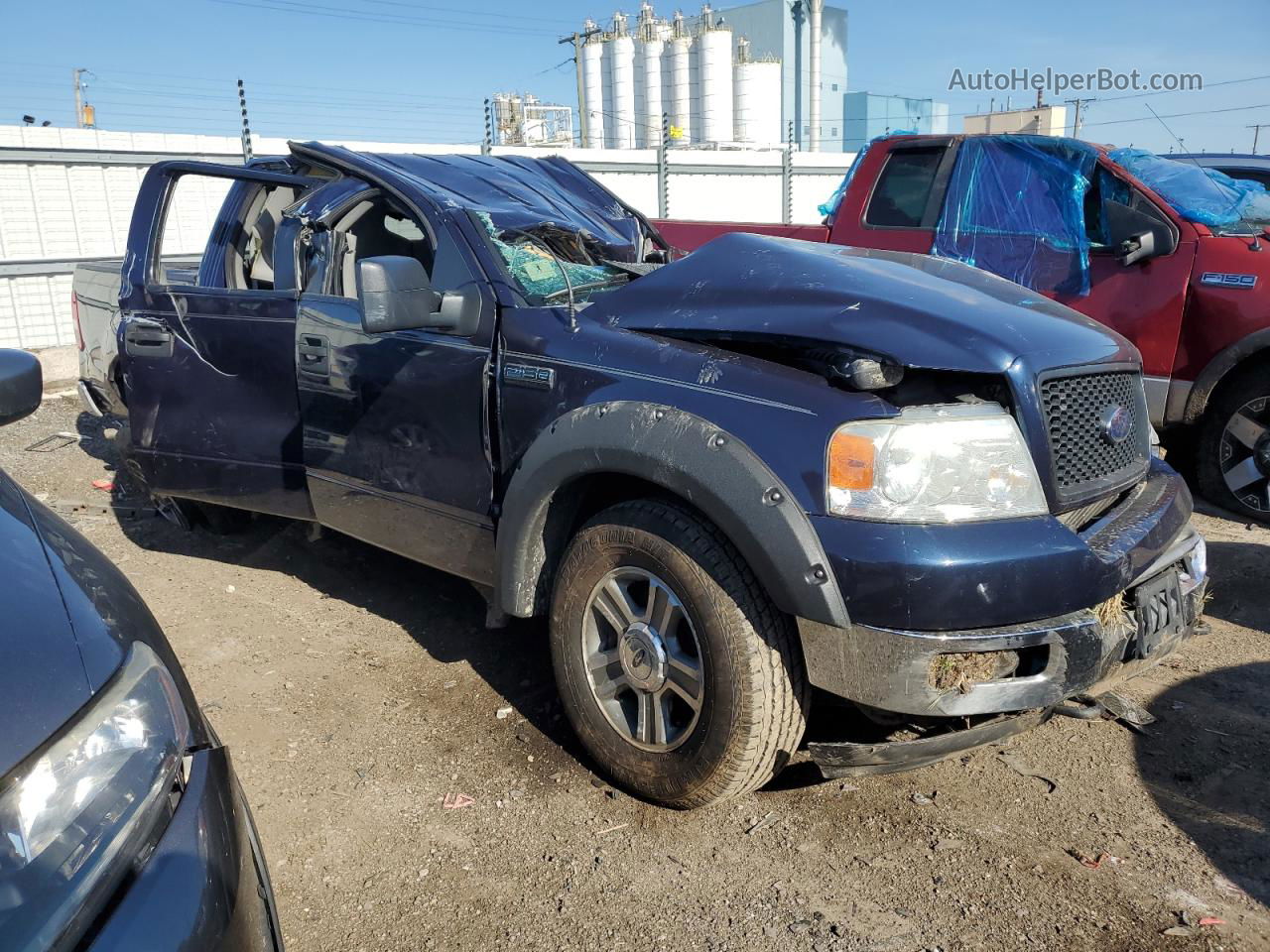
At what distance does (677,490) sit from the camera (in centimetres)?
260

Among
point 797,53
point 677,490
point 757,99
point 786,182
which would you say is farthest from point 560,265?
point 797,53

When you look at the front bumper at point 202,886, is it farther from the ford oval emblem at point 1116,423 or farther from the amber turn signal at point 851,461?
the ford oval emblem at point 1116,423

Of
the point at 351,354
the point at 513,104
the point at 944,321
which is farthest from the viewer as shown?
the point at 513,104

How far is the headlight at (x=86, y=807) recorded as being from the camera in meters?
1.31

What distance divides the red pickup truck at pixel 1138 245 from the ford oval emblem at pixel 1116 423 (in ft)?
9.51

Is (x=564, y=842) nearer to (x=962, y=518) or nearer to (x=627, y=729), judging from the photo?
(x=627, y=729)

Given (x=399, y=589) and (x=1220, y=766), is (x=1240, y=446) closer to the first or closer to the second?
(x=1220, y=766)

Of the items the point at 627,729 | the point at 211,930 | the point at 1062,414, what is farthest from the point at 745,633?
the point at 211,930

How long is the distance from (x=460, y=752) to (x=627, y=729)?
657mm

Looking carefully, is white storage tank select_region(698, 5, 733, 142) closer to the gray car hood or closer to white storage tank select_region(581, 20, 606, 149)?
white storage tank select_region(581, 20, 606, 149)

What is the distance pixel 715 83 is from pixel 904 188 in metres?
37.3

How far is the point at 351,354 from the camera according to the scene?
3.64m

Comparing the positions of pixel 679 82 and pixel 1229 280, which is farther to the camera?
pixel 679 82

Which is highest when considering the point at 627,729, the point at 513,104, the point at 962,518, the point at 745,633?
the point at 513,104
